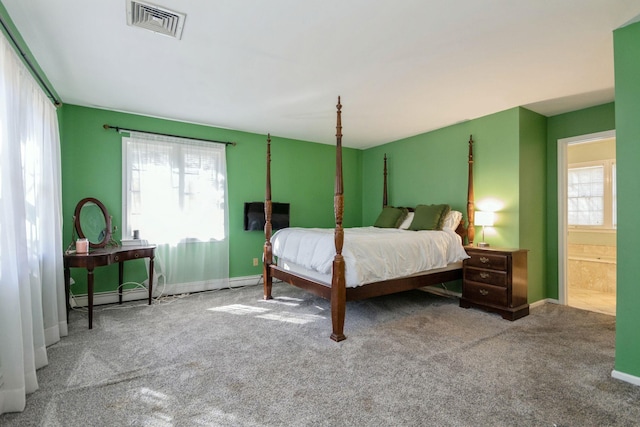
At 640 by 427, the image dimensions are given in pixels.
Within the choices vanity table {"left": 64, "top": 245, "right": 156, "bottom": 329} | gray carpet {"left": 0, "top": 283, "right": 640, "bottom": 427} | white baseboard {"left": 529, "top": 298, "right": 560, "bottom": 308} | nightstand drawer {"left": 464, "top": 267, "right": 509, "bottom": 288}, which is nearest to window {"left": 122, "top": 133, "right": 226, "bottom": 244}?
vanity table {"left": 64, "top": 245, "right": 156, "bottom": 329}

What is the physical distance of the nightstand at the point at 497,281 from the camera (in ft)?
10.9

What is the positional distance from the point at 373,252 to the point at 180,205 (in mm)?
2731

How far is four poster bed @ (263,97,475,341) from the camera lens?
2.81 metres

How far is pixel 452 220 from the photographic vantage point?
13.3 ft

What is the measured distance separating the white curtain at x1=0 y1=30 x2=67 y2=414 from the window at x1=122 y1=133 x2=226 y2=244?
3.76ft

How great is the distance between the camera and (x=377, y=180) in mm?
5684

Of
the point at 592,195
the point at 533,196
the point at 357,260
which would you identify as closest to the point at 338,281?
the point at 357,260

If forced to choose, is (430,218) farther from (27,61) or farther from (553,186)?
(27,61)

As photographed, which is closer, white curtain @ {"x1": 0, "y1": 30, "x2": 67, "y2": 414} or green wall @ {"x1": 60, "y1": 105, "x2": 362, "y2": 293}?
white curtain @ {"x1": 0, "y1": 30, "x2": 67, "y2": 414}

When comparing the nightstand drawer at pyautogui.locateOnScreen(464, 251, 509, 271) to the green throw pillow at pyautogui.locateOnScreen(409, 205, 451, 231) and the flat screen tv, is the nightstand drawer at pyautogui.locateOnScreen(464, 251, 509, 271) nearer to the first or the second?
the green throw pillow at pyautogui.locateOnScreen(409, 205, 451, 231)

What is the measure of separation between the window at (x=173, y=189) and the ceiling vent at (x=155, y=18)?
7.23 feet

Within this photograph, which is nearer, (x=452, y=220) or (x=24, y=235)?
(x=24, y=235)

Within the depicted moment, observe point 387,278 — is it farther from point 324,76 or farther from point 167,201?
point 167,201

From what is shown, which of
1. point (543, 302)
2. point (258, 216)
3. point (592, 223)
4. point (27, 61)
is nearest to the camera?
point (27, 61)
